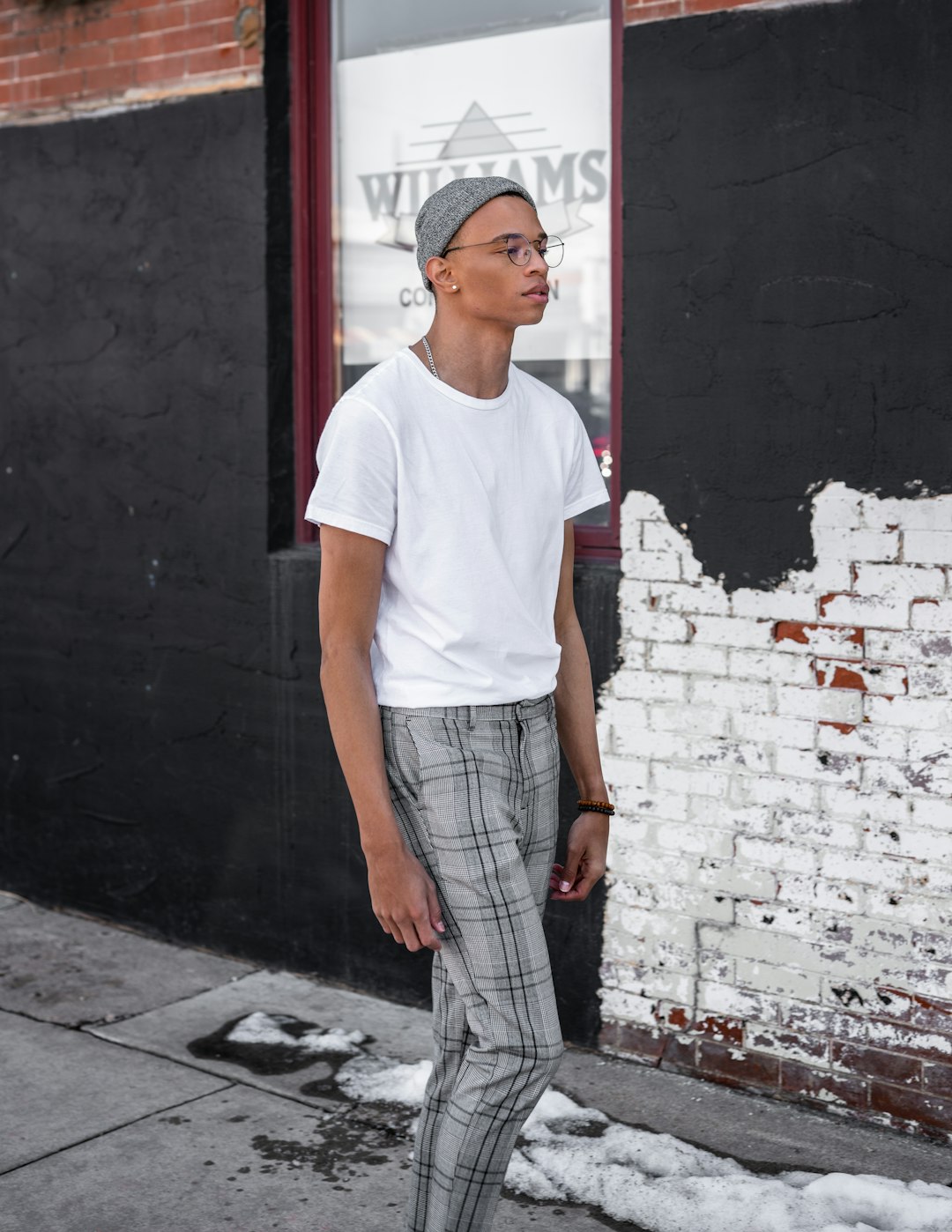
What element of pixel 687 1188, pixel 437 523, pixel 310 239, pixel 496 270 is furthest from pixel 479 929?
pixel 310 239

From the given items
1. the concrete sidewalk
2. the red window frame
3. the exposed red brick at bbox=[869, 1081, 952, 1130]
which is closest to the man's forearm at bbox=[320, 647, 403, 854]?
the concrete sidewalk

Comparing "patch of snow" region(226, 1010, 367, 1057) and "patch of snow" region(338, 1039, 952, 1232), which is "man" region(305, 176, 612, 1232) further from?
"patch of snow" region(226, 1010, 367, 1057)

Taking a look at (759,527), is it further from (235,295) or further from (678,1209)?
(235,295)

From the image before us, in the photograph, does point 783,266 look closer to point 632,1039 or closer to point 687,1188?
point 632,1039

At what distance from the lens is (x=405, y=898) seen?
256cm

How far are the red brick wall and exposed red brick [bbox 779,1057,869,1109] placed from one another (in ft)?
11.3

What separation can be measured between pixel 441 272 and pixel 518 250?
151mm

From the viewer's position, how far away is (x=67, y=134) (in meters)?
5.29

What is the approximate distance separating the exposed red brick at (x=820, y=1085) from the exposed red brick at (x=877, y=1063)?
1.4 inches

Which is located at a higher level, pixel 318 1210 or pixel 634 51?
pixel 634 51

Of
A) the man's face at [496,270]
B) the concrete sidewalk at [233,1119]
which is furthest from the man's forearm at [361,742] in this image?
the concrete sidewalk at [233,1119]

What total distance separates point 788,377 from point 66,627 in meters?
2.96

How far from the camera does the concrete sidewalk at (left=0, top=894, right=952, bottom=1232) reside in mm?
3439

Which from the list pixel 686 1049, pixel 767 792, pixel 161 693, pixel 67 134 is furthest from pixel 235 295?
pixel 686 1049
